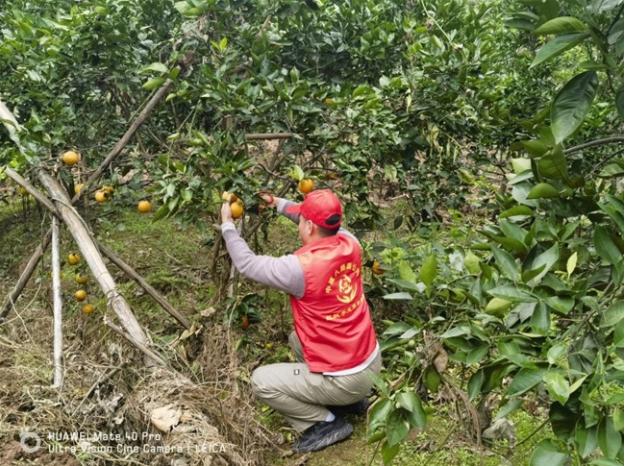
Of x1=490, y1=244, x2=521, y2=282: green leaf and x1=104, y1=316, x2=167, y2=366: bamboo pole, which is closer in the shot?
x1=490, y1=244, x2=521, y2=282: green leaf

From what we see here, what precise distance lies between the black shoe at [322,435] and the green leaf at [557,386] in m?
2.08

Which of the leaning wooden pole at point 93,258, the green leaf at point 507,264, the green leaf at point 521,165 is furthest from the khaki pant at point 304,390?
the green leaf at point 507,264

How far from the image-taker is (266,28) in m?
3.08

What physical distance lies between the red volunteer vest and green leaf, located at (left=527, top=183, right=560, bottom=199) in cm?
149

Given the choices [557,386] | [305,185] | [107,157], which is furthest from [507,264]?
[107,157]

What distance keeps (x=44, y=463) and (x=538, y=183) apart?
2.27 meters

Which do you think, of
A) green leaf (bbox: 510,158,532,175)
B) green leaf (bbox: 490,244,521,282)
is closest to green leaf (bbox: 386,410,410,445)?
green leaf (bbox: 490,244,521,282)

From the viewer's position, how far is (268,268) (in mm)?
2770

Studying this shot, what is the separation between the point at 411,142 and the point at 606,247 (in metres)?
2.53

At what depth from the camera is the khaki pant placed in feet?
9.64

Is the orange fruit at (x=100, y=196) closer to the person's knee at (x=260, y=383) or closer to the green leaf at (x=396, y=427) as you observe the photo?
the person's knee at (x=260, y=383)

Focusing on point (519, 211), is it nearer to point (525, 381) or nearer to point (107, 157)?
point (525, 381)

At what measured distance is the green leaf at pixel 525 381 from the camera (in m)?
1.20

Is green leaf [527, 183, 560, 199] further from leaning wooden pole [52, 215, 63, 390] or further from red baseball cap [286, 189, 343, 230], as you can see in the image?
leaning wooden pole [52, 215, 63, 390]
